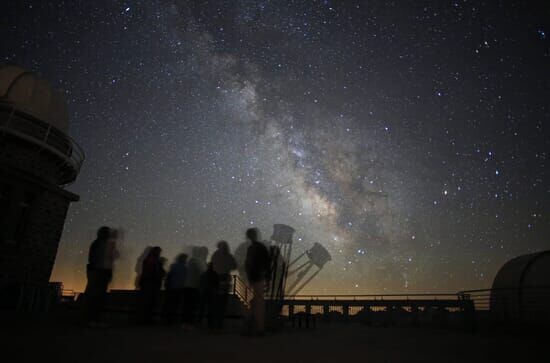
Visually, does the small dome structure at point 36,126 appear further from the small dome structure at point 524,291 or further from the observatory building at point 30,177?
the small dome structure at point 524,291

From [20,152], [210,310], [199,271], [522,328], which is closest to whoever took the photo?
[210,310]

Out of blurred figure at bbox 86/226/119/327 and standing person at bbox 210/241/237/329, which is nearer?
blurred figure at bbox 86/226/119/327

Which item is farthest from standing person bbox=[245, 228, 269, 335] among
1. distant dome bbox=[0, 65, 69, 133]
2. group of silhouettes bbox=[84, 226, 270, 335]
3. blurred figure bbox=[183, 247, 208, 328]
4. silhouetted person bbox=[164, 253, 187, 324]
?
distant dome bbox=[0, 65, 69, 133]

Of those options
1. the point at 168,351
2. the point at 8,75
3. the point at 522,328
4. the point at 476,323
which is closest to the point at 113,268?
the point at 168,351

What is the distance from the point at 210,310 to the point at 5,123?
1098 cm

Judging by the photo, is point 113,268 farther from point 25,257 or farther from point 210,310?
point 25,257

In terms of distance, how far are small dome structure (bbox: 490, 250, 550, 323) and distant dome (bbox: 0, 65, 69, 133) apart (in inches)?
802

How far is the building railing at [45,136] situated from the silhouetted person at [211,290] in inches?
399

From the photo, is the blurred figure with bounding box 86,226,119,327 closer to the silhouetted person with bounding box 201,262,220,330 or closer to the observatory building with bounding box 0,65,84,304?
the silhouetted person with bounding box 201,262,220,330

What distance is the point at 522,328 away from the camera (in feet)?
32.1

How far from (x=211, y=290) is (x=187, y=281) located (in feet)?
2.47

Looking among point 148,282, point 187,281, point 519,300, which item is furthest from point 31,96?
point 519,300

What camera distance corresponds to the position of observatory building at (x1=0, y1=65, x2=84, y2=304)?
1145 centimetres

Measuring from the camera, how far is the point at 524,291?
1548 cm
